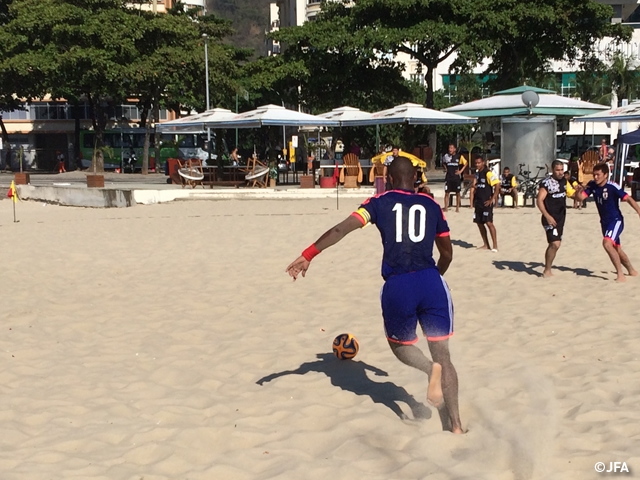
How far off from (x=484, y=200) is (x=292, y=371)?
688 cm

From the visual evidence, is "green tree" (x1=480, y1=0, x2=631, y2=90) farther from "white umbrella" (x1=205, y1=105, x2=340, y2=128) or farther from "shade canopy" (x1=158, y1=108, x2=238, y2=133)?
"shade canopy" (x1=158, y1=108, x2=238, y2=133)

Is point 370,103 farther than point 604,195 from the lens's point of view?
Yes

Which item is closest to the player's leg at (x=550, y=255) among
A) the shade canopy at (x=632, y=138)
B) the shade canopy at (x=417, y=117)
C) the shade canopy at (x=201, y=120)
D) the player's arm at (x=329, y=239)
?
the player's arm at (x=329, y=239)

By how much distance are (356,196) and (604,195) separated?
42.1 feet

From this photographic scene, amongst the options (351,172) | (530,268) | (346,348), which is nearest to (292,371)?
(346,348)

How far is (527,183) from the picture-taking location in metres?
19.9

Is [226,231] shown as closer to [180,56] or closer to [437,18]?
[437,18]

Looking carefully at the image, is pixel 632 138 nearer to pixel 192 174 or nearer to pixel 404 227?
pixel 192 174

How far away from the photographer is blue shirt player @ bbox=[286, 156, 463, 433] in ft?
15.7

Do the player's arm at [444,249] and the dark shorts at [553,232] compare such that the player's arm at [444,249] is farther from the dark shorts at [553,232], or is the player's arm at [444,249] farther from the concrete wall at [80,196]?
the concrete wall at [80,196]

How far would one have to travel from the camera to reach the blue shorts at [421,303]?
4766 mm

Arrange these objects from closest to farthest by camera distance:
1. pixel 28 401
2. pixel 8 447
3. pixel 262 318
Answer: pixel 8 447 < pixel 28 401 < pixel 262 318

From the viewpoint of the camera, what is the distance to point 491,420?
16.8 feet

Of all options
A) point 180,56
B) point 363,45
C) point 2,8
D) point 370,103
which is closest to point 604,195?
point 363,45
